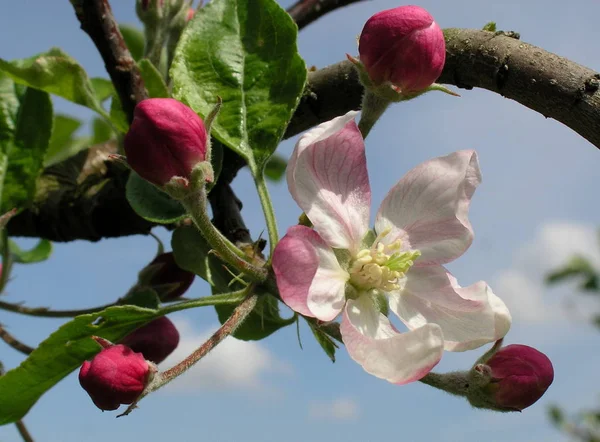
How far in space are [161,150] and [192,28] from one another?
482mm

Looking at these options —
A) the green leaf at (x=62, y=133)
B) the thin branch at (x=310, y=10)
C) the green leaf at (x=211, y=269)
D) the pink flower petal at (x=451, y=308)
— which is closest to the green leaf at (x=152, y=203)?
the green leaf at (x=211, y=269)

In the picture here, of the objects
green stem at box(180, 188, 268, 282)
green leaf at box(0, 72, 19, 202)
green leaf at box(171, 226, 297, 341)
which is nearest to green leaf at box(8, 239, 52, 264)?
green leaf at box(0, 72, 19, 202)

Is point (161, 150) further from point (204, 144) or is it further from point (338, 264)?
point (338, 264)

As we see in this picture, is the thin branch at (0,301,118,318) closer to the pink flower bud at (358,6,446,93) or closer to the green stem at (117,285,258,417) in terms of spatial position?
the green stem at (117,285,258,417)

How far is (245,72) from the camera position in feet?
4.89

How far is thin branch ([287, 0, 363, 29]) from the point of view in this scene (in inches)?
86.1

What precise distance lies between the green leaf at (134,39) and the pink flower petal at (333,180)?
1.42 metres

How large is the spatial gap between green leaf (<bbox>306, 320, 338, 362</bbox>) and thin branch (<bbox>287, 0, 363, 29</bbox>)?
3.91 feet

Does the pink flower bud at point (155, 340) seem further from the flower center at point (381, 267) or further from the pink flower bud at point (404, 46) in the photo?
the pink flower bud at point (404, 46)

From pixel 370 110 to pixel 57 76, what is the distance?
861 millimetres

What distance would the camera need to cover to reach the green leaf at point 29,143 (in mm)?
1896

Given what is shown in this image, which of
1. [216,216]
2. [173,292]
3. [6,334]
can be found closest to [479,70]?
[216,216]

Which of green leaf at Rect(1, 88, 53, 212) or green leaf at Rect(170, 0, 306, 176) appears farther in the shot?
green leaf at Rect(1, 88, 53, 212)

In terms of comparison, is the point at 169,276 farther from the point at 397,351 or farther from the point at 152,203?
the point at 397,351
